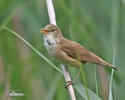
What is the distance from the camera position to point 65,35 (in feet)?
10.8

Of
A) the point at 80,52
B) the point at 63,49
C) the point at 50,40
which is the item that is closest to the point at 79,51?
the point at 80,52

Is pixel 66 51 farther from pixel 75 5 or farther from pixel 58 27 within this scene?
pixel 75 5

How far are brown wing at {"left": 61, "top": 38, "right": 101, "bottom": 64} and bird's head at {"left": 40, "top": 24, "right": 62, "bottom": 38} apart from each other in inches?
4.2

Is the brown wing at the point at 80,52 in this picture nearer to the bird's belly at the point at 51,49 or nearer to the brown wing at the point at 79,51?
the brown wing at the point at 79,51

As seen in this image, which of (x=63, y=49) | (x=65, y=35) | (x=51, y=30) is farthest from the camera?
(x=65, y=35)

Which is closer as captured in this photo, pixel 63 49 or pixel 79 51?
pixel 79 51

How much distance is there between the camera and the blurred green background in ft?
9.41

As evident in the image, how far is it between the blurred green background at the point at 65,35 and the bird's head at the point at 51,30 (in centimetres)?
7

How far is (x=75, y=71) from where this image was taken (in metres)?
2.96

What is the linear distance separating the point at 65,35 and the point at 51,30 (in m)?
0.36

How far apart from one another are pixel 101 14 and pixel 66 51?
21.0 inches

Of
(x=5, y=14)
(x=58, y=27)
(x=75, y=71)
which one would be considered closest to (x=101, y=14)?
(x=58, y=27)

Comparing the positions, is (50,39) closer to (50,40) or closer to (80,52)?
(50,40)

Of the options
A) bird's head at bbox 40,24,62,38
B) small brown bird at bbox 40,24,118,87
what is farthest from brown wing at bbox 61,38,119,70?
bird's head at bbox 40,24,62,38
